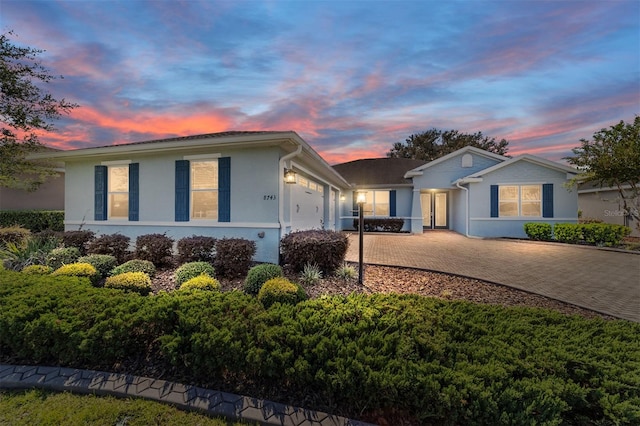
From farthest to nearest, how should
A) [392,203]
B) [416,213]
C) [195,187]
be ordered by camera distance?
[392,203] → [416,213] → [195,187]

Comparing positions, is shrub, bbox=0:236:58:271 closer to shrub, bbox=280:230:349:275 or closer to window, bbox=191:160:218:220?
window, bbox=191:160:218:220

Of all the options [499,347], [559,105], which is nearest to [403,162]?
[559,105]

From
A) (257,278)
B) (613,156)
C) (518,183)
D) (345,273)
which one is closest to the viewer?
(257,278)

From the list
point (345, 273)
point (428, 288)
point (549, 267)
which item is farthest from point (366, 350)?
point (549, 267)

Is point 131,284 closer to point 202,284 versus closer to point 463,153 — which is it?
point 202,284

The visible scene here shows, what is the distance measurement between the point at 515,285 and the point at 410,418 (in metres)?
4.68

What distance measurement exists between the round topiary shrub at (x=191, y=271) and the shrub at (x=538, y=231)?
13646 mm

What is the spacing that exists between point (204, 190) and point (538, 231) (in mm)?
13865

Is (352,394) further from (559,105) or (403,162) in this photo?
(403,162)

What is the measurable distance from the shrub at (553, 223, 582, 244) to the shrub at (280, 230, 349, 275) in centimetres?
1104

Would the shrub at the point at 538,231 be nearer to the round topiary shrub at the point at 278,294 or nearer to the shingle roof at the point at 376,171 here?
the shingle roof at the point at 376,171

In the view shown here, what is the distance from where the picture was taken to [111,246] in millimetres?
6789

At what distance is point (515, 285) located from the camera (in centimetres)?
548

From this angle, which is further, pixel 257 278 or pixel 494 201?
pixel 494 201
